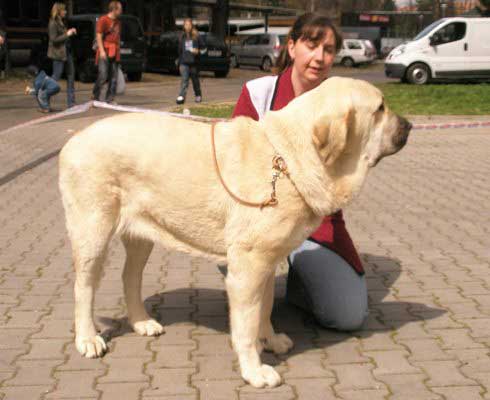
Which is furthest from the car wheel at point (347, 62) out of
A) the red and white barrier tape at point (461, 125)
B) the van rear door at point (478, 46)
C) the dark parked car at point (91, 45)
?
the red and white barrier tape at point (461, 125)

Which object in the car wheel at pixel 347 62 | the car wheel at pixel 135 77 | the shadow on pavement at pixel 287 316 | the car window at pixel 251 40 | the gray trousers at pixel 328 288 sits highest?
the car window at pixel 251 40

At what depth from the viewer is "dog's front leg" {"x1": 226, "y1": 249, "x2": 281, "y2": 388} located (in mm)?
4086

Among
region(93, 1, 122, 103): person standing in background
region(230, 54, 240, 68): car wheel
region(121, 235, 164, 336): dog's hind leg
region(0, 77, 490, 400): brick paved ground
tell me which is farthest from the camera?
region(230, 54, 240, 68): car wheel

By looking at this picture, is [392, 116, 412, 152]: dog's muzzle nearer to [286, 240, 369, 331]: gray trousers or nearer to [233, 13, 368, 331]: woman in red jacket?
[233, 13, 368, 331]: woman in red jacket

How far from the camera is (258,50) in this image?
138 ft

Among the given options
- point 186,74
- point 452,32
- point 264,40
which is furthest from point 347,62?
point 186,74

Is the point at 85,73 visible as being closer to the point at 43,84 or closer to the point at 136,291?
the point at 43,84

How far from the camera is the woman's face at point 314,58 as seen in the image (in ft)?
16.5

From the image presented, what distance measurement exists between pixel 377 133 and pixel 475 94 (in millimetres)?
20403

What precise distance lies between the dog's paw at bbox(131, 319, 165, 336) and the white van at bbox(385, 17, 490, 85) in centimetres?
2531

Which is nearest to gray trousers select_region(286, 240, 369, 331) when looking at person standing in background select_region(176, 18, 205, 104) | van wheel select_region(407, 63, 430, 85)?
person standing in background select_region(176, 18, 205, 104)

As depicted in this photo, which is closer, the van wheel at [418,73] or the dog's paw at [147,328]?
the dog's paw at [147,328]

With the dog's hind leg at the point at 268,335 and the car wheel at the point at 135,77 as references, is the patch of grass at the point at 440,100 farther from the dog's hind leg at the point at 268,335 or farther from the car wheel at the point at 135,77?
the dog's hind leg at the point at 268,335

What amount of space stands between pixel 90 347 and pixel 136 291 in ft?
1.79
